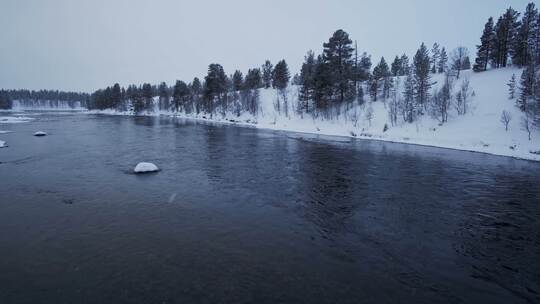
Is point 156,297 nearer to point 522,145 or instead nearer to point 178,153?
point 178,153

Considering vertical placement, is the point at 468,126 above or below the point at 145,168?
above

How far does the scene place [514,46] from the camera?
59375mm

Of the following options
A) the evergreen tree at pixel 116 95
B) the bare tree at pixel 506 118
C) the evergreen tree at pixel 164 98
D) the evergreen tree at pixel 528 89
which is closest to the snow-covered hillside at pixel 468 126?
the bare tree at pixel 506 118

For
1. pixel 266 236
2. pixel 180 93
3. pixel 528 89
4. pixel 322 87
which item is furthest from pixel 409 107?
pixel 180 93

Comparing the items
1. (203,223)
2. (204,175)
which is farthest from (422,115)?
(203,223)

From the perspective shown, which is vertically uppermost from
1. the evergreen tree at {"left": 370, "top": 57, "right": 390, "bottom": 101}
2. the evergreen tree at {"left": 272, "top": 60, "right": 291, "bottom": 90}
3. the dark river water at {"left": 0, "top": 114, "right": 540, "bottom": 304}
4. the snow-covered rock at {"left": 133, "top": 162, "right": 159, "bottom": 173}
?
the evergreen tree at {"left": 272, "top": 60, "right": 291, "bottom": 90}

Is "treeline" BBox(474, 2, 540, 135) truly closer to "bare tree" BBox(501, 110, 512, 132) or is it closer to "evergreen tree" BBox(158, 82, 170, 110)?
"bare tree" BBox(501, 110, 512, 132)

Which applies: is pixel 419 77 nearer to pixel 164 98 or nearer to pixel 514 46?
pixel 514 46

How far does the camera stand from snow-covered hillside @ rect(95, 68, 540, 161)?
3475 cm

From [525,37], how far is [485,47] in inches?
314

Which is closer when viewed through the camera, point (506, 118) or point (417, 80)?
point (506, 118)

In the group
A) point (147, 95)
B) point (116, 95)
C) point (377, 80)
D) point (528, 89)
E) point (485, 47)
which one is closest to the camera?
point (528, 89)

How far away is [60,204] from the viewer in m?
14.3

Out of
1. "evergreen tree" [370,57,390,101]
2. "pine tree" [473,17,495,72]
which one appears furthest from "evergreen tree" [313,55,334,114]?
"pine tree" [473,17,495,72]
